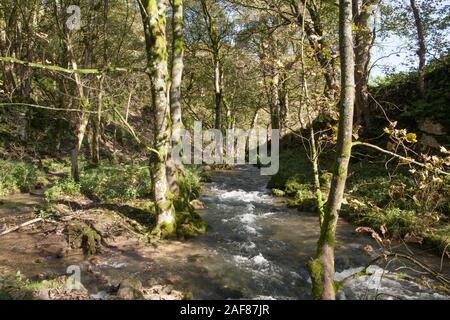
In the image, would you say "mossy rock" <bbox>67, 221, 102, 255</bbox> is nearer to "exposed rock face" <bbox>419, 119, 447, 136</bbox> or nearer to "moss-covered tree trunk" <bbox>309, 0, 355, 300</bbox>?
"moss-covered tree trunk" <bbox>309, 0, 355, 300</bbox>

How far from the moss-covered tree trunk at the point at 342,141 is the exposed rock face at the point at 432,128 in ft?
39.3

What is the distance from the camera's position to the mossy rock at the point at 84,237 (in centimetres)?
835

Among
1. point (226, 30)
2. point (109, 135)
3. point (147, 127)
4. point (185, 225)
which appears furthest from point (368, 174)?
point (147, 127)

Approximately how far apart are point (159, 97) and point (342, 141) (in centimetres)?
568

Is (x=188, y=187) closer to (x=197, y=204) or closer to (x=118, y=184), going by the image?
(x=197, y=204)

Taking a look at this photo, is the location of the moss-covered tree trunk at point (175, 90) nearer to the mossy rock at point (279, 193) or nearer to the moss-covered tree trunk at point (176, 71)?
the moss-covered tree trunk at point (176, 71)

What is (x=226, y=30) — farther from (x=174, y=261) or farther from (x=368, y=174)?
(x=174, y=261)

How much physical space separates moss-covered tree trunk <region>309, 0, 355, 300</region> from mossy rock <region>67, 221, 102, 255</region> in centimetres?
559

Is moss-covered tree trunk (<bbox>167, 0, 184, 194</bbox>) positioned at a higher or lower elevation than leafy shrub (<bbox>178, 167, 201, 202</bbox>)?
higher

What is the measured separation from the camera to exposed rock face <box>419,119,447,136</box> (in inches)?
568

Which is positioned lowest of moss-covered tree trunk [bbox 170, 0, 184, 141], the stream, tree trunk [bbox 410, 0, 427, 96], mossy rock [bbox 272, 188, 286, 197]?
the stream

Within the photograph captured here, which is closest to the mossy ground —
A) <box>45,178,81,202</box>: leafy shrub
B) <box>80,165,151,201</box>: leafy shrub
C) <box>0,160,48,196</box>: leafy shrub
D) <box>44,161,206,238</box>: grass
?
<box>44,161,206,238</box>: grass

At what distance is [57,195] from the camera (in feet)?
40.8

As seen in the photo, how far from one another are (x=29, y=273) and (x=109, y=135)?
24.9 meters
